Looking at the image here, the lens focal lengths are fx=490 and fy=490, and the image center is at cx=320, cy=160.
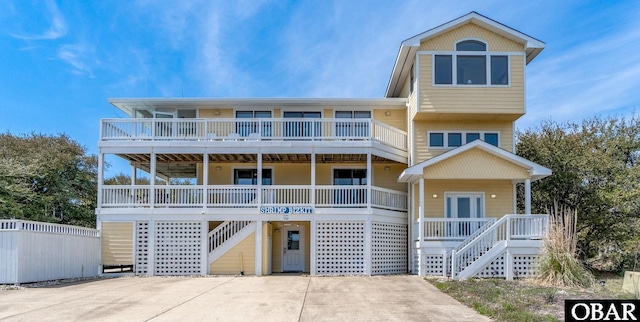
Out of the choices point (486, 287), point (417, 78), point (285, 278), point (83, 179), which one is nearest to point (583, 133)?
point (417, 78)

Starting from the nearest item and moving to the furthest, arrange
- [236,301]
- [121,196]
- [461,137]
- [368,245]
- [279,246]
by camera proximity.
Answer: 1. [236,301]
2. [368,245]
3. [121,196]
4. [461,137]
5. [279,246]

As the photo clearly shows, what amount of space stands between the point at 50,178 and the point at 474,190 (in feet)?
72.1

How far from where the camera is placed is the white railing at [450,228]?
55.9 ft

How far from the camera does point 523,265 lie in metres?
16.0

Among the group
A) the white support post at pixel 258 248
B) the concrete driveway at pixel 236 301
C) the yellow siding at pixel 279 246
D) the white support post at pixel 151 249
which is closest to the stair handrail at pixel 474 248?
the concrete driveway at pixel 236 301

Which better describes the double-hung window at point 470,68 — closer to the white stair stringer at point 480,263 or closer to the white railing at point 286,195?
the white stair stringer at point 480,263

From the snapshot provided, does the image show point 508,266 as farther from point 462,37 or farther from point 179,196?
point 179,196

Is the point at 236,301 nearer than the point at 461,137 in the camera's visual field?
Yes

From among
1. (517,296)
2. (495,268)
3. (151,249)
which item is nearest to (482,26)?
(495,268)

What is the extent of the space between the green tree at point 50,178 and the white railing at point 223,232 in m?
10.4

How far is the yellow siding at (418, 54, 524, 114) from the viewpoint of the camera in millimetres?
18047

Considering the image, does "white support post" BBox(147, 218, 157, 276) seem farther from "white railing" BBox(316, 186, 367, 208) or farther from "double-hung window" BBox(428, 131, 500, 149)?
"double-hung window" BBox(428, 131, 500, 149)

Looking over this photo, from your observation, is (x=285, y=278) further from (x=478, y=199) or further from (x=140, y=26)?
(x=140, y=26)

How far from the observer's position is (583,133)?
21.9 metres
